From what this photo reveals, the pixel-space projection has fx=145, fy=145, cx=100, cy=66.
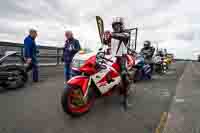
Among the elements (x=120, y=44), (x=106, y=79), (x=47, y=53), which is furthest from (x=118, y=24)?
(x=47, y=53)

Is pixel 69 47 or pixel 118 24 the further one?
pixel 69 47

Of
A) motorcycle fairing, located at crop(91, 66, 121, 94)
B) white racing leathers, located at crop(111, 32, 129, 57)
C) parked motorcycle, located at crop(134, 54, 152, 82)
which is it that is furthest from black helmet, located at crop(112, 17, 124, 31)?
parked motorcycle, located at crop(134, 54, 152, 82)

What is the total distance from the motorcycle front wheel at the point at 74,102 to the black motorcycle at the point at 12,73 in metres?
2.48

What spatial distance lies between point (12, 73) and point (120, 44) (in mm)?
3193

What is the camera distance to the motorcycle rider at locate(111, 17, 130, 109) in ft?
9.38

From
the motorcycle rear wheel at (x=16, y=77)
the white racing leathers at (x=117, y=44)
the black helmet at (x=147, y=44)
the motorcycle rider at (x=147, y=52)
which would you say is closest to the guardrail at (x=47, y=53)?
the motorcycle rear wheel at (x=16, y=77)

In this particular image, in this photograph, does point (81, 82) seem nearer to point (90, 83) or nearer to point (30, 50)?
point (90, 83)

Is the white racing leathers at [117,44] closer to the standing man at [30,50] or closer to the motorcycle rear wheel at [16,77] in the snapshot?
the motorcycle rear wheel at [16,77]

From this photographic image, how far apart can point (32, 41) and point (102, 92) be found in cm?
345

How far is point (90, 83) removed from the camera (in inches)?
107

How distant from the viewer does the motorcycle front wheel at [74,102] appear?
2.44 metres

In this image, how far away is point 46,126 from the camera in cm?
228

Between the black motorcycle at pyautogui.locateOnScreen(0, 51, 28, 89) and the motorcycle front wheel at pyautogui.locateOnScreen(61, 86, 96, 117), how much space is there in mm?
2481

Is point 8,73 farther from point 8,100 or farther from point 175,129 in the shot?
point 175,129
